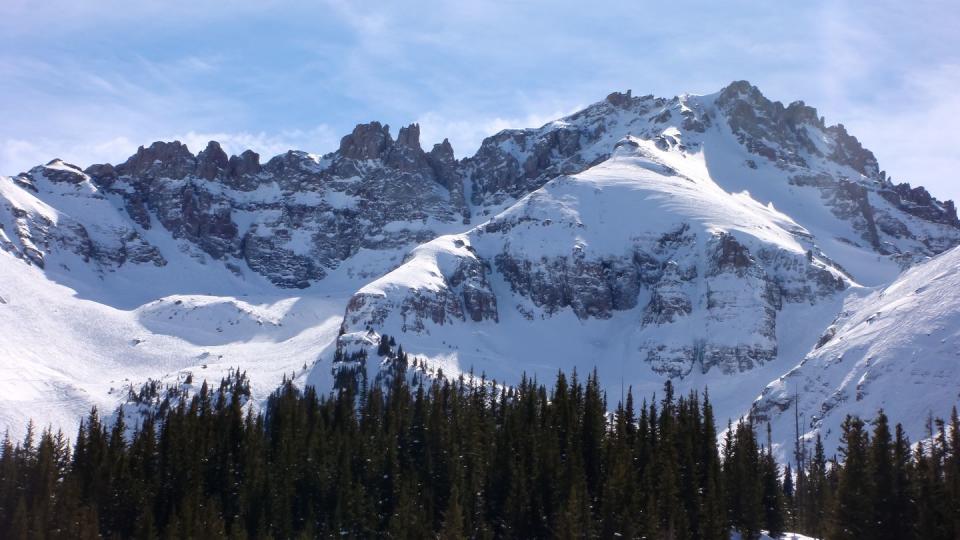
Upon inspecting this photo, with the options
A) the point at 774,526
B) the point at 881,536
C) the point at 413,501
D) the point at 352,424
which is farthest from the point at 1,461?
the point at 881,536

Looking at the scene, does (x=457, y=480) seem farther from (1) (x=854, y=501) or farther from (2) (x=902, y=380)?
(2) (x=902, y=380)

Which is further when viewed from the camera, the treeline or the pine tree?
the treeline

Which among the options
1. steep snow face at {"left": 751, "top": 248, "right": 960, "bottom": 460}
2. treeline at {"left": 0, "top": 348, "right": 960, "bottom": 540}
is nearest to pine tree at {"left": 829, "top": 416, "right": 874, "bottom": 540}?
treeline at {"left": 0, "top": 348, "right": 960, "bottom": 540}

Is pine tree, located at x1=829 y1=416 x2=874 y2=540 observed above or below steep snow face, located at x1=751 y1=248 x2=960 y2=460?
below

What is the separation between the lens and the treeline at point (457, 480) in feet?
282

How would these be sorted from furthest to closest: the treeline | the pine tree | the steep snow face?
the steep snow face
the treeline
the pine tree

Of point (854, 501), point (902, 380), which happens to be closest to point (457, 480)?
point (854, 501)

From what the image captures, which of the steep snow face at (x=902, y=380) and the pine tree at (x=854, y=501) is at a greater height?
the steep snow face at (x=902, y=380)

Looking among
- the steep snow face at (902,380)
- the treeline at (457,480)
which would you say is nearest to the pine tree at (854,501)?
the treeline at (457,480)

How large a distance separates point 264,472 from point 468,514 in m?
22.0

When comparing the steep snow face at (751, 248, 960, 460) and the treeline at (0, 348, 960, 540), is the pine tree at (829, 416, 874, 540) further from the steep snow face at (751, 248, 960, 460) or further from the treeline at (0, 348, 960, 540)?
the steep snow face at (751, 248, 960, 460)

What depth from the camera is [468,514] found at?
96625mm

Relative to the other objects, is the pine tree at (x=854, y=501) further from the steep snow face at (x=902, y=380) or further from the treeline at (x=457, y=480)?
the steep snow face at (x=902, y=380)

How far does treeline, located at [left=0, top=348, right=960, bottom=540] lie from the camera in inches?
3383
